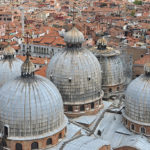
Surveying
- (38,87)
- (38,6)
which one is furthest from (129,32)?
(38,6)

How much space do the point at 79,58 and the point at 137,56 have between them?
2780 cm

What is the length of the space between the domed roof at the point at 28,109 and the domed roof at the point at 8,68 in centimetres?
983

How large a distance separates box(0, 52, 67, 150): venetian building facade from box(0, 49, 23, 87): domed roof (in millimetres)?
9831

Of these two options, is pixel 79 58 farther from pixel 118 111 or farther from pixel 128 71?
pixel 128 71

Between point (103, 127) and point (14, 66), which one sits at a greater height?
point (14, 66)

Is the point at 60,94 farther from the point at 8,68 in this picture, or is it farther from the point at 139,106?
Answer: the point at 8,68

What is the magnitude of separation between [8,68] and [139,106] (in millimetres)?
15623

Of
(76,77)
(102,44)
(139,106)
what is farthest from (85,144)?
(102,44)

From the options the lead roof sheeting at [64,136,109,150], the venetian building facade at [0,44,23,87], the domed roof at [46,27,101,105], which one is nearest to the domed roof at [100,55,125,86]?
the domed roof at [46,27,101,105]

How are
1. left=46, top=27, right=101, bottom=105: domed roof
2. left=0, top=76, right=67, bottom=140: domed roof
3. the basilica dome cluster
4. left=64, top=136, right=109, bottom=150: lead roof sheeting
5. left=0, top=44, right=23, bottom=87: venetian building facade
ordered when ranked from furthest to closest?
left=0, top=44, right=23, bottom=87: venetian building facade → left=46, top=27, right=101, bottom=105: domed roof → left=64, top=136, right=109, bottom=150: lead roof sheeting → the basilica dome cluster → left=0, top=76, right=67, bottom=140: domed roof

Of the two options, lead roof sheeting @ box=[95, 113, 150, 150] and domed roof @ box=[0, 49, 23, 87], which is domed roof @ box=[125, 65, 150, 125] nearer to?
lead roof sheeting @ box=[95, 113, 150, 150]

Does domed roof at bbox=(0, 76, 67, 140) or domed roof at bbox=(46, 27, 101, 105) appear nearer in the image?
domed roof at bbox=(0, 76, 67, 140)

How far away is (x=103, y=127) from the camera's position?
3762 cm

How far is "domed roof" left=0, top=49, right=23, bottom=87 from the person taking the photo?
4075 centimetres
